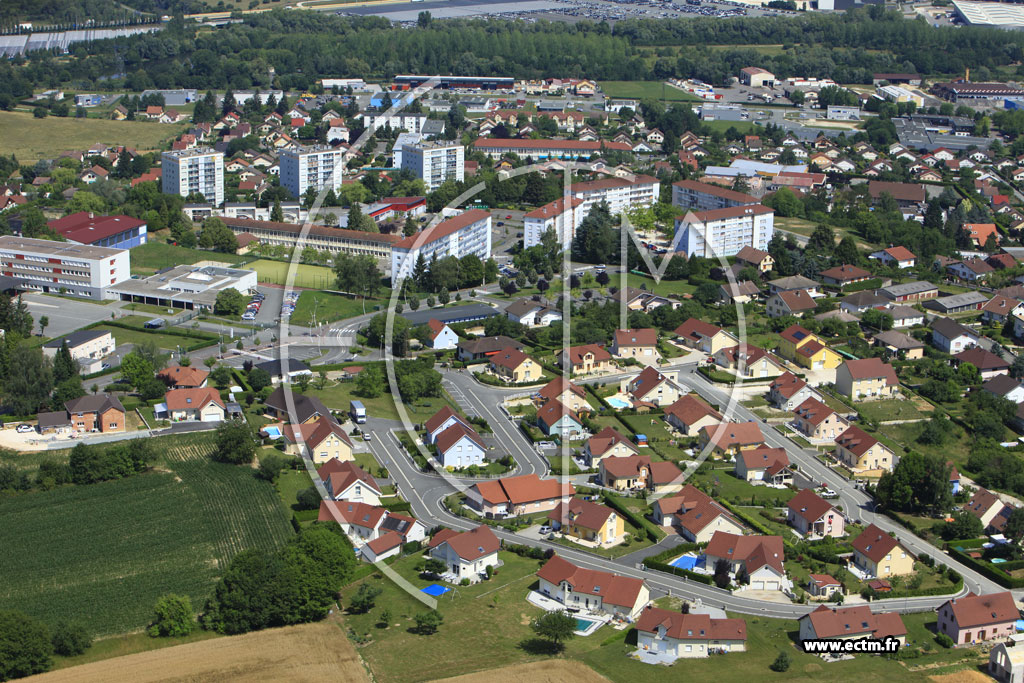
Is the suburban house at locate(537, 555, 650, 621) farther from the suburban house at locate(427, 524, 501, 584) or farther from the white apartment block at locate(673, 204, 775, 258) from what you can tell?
the white apartment block at locate(673, 204, 775, 258)

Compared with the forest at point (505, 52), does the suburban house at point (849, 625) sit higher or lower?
lower

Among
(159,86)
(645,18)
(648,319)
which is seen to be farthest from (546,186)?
(645,18)

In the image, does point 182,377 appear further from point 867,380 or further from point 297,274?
point 867,380

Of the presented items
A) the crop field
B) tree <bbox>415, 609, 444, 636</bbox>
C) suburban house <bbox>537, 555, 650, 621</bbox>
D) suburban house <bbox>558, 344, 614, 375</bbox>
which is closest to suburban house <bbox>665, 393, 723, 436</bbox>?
suburban house <bbox>558, 344, 614, 375</bbox>

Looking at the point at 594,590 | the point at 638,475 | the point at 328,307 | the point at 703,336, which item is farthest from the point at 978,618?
the point at 328,307

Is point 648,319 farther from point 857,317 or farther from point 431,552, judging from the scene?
point 431,552

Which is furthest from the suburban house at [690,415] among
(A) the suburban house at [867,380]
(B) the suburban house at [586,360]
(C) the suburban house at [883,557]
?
(C) the suburban house at [883,557]

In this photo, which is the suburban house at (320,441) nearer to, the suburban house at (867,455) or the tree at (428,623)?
the tree at (428,623)

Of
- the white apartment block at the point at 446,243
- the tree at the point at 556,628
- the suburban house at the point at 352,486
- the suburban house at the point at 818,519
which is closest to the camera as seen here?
the tree at the point at 556,628
